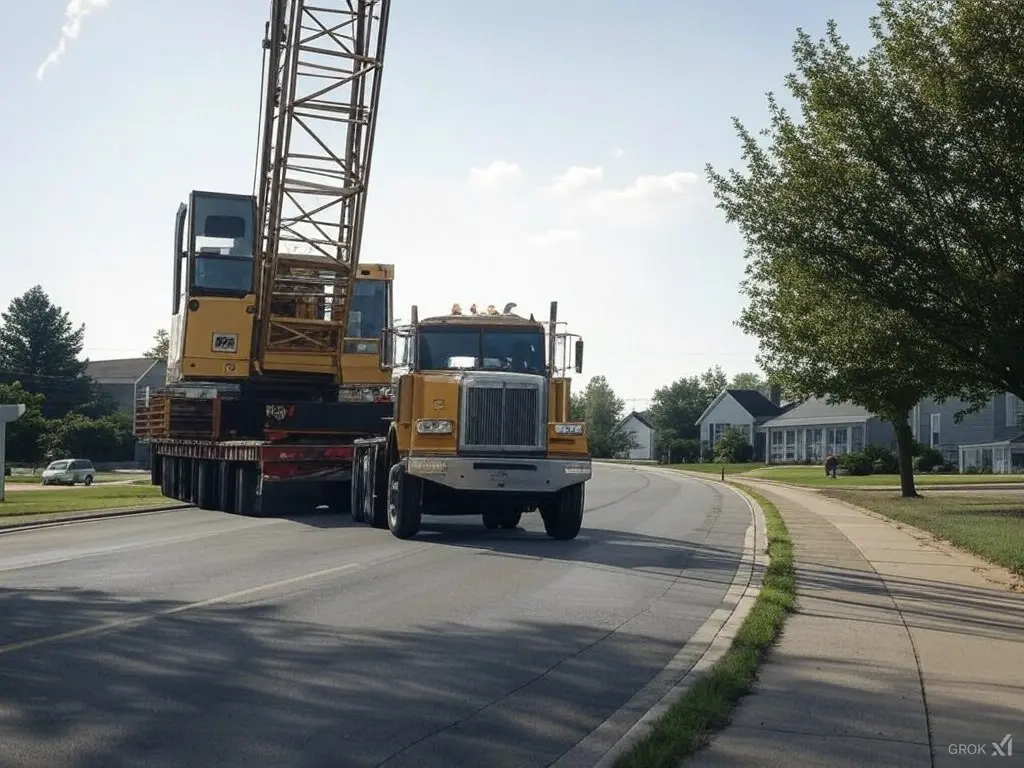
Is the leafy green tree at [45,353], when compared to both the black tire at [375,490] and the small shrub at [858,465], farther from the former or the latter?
the black tire at [375,490]

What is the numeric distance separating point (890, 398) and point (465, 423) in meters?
16.7

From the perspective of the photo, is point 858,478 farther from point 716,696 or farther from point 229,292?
point 716,696

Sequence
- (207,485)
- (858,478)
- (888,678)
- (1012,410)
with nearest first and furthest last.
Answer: (888,678) → (207,485) → (858,478) → (1012,410)

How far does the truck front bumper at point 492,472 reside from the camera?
18375mm

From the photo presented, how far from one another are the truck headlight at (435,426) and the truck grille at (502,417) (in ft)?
0.77

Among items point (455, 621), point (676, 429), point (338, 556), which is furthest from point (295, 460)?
point (676, 429)

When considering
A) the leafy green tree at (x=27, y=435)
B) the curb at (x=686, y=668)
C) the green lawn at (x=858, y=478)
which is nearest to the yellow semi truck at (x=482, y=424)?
the curb at (x=686, y=668)

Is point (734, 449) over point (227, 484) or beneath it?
over

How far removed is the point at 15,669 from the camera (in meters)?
8.24

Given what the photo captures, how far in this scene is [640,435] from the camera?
147 m

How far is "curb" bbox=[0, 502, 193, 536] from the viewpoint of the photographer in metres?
23.2

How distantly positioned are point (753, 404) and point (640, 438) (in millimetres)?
35236

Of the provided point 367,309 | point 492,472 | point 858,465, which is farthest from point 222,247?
point 858,465

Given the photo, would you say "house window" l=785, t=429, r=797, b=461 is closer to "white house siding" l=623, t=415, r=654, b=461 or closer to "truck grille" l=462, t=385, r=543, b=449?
"white house siding" l=623, t=415, r=654, b=461
